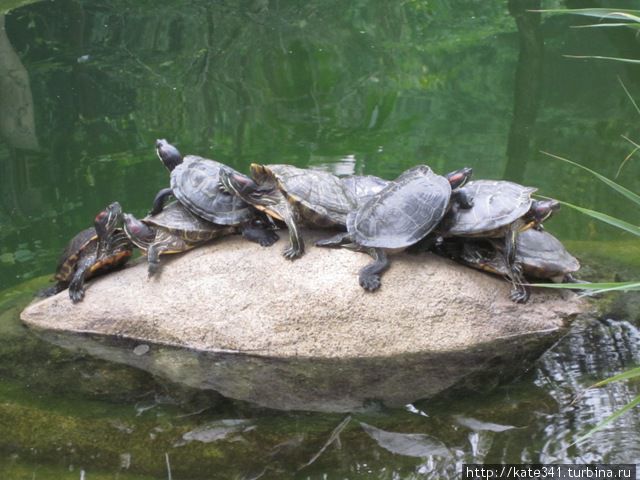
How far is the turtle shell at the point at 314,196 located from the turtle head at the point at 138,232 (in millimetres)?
888

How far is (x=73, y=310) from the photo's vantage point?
523 centimetres

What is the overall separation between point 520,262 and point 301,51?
7822mm

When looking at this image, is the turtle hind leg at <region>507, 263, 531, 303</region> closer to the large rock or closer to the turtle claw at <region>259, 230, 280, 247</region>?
the large rock

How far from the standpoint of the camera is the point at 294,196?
16.3ft

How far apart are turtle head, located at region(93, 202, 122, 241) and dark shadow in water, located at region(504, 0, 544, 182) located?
3.76 meters

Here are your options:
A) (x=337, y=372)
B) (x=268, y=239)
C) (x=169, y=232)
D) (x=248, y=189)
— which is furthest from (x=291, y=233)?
(x=337, y=372)

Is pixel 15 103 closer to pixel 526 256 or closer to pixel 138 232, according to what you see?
pixel 138 232

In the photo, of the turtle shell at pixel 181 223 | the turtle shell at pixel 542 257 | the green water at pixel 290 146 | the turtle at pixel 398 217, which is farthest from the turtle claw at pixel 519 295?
the turtle shell at pixel 181 223

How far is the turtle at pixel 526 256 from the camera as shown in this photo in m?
4.92

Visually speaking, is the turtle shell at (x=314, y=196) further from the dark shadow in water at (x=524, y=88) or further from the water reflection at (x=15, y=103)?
the water reflection at (x=15, y=103)

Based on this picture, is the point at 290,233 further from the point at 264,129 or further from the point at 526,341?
the point at 264,129

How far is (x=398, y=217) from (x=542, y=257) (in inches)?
35.3

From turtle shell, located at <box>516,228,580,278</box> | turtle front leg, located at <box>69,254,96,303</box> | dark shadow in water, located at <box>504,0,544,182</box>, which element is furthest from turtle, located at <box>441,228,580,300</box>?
dark shadow in water, located at <box>504,0,544,182</box>

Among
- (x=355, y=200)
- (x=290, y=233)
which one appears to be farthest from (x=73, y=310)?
(x=355, y=200)
